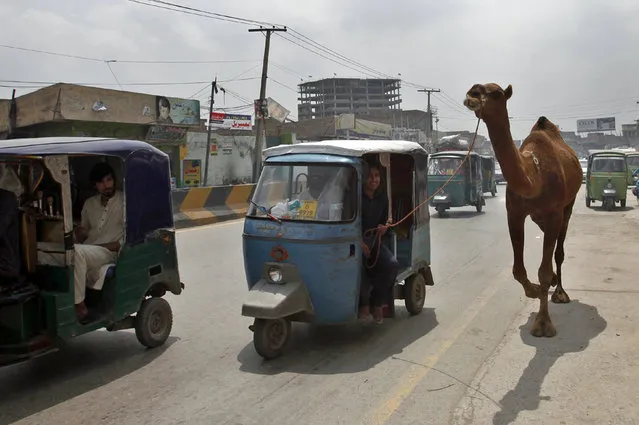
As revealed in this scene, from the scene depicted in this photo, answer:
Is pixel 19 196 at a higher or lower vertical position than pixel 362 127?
lower

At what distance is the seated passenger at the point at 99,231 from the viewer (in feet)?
18.0

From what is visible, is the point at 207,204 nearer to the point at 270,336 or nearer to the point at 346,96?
the point at 270,336

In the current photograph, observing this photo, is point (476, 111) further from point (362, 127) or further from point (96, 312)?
point (362, 127)

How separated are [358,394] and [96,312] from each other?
9.08ft

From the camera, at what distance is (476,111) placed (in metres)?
5.18

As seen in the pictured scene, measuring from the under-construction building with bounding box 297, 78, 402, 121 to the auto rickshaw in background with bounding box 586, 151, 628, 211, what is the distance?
122918 mm

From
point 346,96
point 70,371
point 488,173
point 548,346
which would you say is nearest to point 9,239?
point 70,371

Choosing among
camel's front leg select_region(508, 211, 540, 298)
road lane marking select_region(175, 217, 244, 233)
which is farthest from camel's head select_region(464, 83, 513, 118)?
road lane marking select_region(175, 217, 244, 233)

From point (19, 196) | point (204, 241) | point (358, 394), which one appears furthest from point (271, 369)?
point (204, 241)

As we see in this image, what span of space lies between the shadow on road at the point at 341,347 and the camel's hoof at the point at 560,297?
5.91ft

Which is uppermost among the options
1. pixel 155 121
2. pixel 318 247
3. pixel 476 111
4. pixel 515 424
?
pixel 155 121

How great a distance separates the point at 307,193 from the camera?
5922 mm

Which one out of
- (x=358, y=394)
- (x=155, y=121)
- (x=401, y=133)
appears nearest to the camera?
(x=358, y=394)

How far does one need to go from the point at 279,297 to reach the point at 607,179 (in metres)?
20.6
